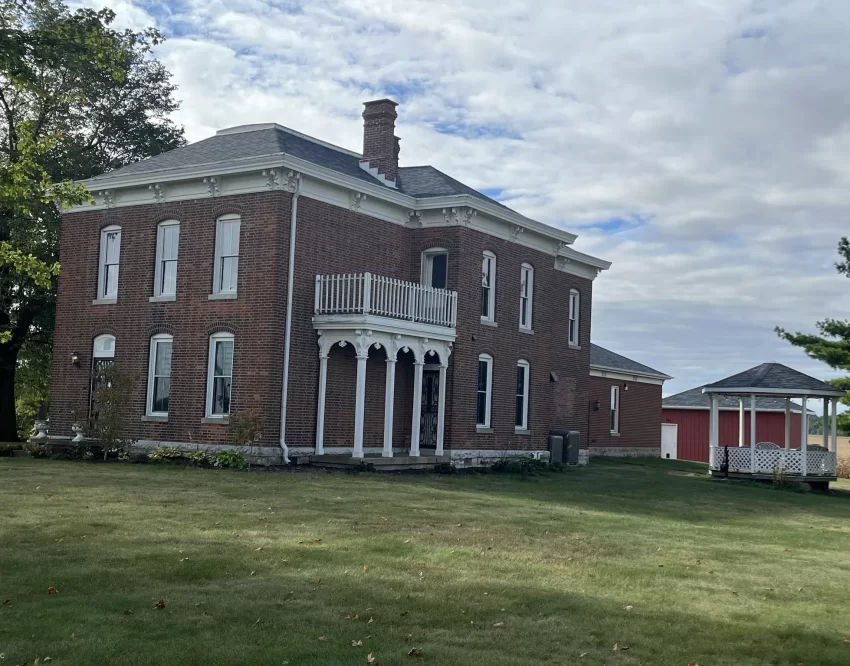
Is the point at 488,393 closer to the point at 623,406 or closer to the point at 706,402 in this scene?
the point at 623,406

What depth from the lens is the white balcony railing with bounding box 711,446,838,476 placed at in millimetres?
28359

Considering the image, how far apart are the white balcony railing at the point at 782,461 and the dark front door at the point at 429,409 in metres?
8.83

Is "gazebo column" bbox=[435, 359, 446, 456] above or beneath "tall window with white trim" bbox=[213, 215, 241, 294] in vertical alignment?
beneath

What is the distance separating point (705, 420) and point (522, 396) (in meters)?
23.0

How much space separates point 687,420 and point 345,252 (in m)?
30.4

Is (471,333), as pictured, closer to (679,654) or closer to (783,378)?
(783,378)

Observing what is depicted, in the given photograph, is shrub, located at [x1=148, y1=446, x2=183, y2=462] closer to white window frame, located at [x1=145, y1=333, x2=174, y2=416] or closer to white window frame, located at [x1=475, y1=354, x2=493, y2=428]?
white window frame, located at [x1=145, y1=333, x2=174, y2=416]

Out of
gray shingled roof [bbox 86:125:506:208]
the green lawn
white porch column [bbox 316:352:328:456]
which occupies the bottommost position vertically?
the green lawn

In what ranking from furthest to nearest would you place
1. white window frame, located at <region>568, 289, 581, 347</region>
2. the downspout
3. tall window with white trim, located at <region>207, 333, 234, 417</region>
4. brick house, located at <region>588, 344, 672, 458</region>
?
1. brick house, located at <region>588, 344, 672, 458</region>
2. white window frame, located at <region>568, 289, 581, 347</region>
3. tall window with white trim, located at <region>207, 333, 234, 417</region>
4. the downspout

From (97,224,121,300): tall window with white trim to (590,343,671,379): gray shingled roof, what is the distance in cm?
2007

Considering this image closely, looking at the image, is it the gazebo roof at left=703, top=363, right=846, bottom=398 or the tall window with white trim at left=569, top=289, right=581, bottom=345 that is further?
the tall window with white trim at left=569, top=289, right=581, bottom=345

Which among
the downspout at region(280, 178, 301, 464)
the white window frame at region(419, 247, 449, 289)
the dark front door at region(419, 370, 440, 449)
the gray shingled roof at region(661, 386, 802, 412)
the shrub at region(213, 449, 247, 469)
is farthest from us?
the gray shingled roof at region(661, 386, 802, 412)

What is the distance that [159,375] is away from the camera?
25.2 meters

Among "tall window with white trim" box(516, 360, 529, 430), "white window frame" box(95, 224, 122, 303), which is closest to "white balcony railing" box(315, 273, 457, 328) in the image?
"tall window with white trim" box(516, 360, 529, 430)
